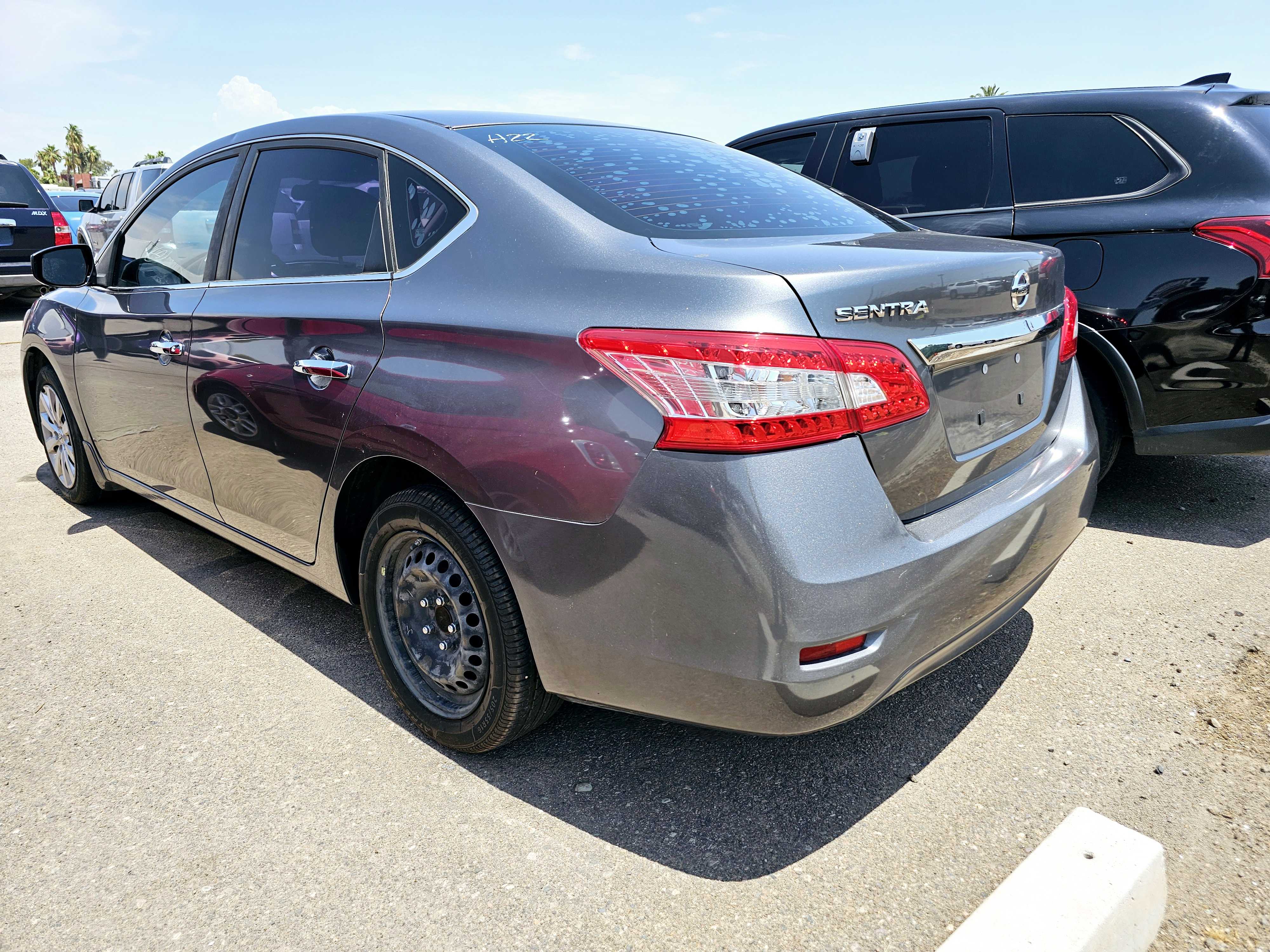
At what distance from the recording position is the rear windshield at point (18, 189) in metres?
11.3

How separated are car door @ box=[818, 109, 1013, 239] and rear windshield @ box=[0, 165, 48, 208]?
35.3 ft

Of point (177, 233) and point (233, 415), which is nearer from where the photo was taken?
point (233, 415)

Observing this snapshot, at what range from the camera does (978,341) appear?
2.07 m

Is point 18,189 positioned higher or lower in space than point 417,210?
lower

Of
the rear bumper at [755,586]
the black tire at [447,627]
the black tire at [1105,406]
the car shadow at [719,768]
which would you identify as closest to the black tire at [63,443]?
the car shadow at [719,768]

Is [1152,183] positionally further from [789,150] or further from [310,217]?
[310,217]

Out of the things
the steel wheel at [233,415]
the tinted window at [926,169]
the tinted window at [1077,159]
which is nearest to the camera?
the steel wheel at [233,415]

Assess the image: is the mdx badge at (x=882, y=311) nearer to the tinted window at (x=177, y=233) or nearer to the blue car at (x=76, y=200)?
the tinted window at (x=177, y=233)

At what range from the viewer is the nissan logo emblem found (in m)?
2.18

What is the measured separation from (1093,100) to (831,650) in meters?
3.44

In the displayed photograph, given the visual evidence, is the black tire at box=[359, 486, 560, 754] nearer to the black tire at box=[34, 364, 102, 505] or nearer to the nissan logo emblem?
the nissan logo emblem

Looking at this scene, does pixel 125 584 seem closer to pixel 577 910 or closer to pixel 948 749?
pixel 577 910

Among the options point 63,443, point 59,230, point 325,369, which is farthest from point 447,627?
point 59,230

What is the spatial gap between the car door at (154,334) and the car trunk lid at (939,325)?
79.2 inches
